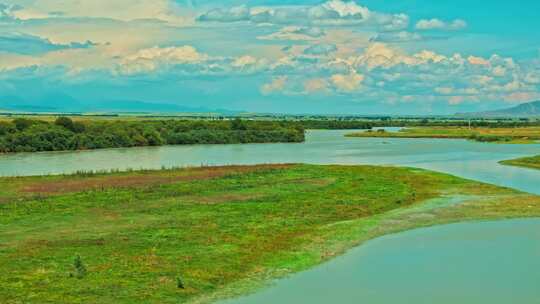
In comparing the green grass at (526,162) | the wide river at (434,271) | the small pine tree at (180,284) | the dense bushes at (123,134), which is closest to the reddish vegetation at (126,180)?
the wide river at (434,271)

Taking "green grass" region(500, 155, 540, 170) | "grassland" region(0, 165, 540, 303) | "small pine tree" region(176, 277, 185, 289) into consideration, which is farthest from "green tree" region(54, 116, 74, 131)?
"small pine tree" region(176, 277, 185, 289)

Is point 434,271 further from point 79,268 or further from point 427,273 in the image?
point 79,268

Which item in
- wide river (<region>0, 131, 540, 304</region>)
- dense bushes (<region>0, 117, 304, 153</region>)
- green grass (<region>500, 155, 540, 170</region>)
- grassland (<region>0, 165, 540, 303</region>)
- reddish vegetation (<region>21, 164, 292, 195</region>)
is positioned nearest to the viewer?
wide river (<region>0, 131, 540, 304</region>)

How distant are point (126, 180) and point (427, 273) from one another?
23171mm

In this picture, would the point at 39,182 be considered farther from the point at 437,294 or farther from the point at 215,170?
the point at 437,294

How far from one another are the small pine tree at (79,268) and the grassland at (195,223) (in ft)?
0.10

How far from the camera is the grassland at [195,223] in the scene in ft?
48.2

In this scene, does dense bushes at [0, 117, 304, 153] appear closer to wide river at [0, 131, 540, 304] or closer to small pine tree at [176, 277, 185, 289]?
wide river at [0, 131, 540, 304]

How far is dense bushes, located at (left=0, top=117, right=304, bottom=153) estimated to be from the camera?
237 ft

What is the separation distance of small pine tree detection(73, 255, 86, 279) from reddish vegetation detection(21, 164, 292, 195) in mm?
15905

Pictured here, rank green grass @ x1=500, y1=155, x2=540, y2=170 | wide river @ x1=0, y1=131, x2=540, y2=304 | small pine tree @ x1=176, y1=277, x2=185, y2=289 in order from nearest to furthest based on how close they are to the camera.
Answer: small pine tree @ x1=176, y1=277, x2=185, y2=289 → wide river @ x1=0, y1=131, x2=540, y2=304 → green grass @ x1=500, y1=155, x2=540, y2=170

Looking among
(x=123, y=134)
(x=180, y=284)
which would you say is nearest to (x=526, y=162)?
(x=180, y=284)

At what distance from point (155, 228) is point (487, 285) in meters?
10.5

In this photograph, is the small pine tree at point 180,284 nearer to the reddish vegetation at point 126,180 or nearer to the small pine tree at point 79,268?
the small pine tree at point 79,268
